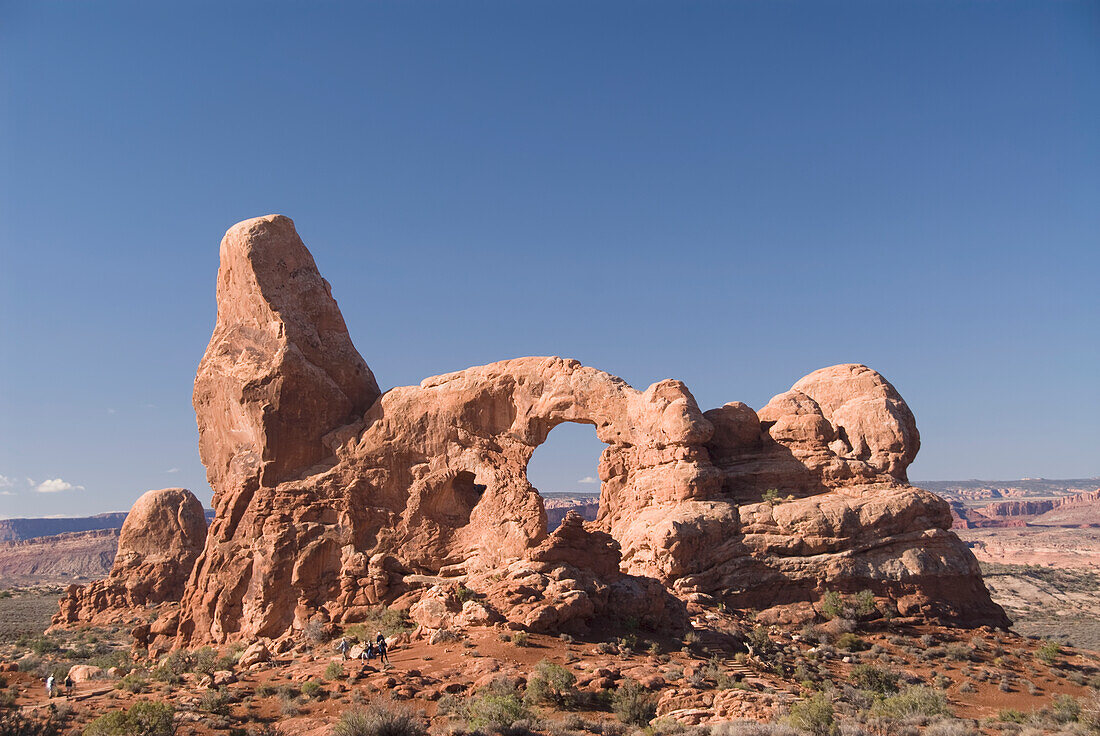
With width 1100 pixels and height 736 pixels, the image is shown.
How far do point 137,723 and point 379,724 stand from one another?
14.4ft

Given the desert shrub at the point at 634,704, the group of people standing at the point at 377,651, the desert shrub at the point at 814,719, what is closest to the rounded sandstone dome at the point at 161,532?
the group of people standing at the point at 377,651

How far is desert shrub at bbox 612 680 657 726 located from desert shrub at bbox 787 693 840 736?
264cm

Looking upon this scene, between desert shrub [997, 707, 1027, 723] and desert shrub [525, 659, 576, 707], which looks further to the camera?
desert shrub [997, 707, 1027, 723]

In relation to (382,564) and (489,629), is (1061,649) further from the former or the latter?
(382,564)

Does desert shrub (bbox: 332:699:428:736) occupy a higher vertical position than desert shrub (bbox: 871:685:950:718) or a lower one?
higher

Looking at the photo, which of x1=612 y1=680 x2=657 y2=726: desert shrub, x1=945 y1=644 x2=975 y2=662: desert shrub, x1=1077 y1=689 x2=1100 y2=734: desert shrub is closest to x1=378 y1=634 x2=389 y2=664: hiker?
x1=612 y1=680 x2=657 y2=726: desert shrub

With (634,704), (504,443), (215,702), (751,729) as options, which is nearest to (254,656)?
(215,702)

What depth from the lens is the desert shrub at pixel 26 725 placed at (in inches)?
505

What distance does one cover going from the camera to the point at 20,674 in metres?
21.3

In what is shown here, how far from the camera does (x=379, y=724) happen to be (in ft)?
42.5

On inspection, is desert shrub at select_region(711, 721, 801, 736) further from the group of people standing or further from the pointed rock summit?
the pointed rock summit

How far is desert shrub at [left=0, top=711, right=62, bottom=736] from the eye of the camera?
12.8 metres

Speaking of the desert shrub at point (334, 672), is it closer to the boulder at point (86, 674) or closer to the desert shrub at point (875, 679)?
the boulder at point (86, 674)

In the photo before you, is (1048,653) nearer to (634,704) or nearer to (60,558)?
(634,704)
